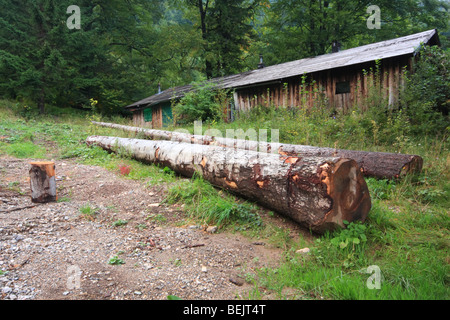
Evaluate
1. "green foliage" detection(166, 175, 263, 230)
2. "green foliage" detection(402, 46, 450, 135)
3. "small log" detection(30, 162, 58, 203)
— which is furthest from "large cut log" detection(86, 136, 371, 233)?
"green foliage" detection(402, 46, 450, 135)

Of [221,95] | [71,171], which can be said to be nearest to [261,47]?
[221,95]

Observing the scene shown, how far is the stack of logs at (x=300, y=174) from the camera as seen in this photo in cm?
251

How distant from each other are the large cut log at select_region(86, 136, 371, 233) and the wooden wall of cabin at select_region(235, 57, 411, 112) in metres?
4.76

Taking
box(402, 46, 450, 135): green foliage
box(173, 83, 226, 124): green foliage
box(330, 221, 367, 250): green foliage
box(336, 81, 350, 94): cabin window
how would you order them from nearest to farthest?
box(330, 221, 367, 250): green foliage, box(402, 46, 450, 135): green foliage, box(336, 81, 350, 94): cabin window, box(173, 83, 226, 124): green foliage

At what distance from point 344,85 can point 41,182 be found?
9.55 meters

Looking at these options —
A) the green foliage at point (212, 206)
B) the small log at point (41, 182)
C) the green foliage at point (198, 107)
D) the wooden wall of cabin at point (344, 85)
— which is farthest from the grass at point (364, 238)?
the green foliage at point (198, 107)

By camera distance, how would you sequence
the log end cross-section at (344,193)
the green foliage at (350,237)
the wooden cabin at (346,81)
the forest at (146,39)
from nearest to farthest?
the green foliage at (350,237), the log end cross-section at (344,193), the wooden cabin at (346,81), the forest at (146,39)

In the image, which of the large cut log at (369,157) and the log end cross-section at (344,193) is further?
the large cut log at (369,157)

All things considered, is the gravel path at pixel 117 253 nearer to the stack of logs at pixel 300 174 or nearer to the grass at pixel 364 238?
the grass at pixel 364 238

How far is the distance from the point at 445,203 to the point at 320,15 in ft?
60.9

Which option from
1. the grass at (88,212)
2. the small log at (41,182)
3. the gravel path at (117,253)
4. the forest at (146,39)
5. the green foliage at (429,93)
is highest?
the forest at (146,39)

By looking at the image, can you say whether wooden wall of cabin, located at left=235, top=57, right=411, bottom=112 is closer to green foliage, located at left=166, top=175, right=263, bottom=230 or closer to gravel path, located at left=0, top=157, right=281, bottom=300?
green foliage, located at left=166, top=175, right=263, bottom=230

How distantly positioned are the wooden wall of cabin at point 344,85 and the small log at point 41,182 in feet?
21.1

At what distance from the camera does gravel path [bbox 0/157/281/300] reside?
1.96 metres
